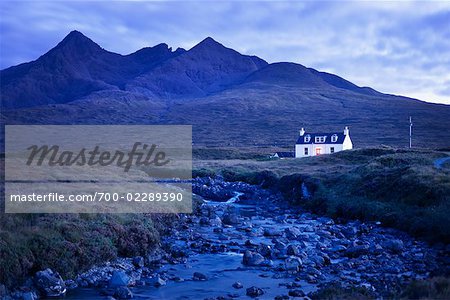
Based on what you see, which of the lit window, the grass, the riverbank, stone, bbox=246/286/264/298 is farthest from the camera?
the lit window

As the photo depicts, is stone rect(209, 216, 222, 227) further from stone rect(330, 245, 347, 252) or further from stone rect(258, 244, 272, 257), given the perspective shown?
stone rect(330, 245, 347, 252)

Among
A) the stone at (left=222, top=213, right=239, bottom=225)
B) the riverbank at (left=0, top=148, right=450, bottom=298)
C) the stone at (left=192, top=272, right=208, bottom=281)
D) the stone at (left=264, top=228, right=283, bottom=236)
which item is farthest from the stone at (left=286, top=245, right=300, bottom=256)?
the stone at (left=222, top=213, right=239, bottom=225)

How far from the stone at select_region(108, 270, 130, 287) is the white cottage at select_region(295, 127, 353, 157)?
7191 centimetres

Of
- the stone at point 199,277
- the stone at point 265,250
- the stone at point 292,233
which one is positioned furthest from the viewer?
the stone at point 292,233

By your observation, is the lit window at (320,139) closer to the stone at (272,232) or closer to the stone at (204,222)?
the stone at (204,222)

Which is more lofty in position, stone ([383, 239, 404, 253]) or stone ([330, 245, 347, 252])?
stone ([383, 239, 404, 253])

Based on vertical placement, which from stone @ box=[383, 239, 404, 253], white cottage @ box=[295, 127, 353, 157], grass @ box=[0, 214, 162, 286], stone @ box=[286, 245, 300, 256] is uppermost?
white cottage @ box=[295, 127, 353, 157]

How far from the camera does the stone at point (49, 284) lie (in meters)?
15.9

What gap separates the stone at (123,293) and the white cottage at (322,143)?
240ft

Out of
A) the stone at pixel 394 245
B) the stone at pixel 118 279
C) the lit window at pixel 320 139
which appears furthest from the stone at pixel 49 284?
the lit window at pixel 320 139

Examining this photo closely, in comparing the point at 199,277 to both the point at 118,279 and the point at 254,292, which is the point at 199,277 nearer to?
the point at 254,292

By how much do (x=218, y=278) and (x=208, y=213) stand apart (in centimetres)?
1685

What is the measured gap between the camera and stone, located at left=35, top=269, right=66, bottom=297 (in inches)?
628

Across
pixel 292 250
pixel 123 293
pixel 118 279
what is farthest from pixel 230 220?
pixel 123 293
